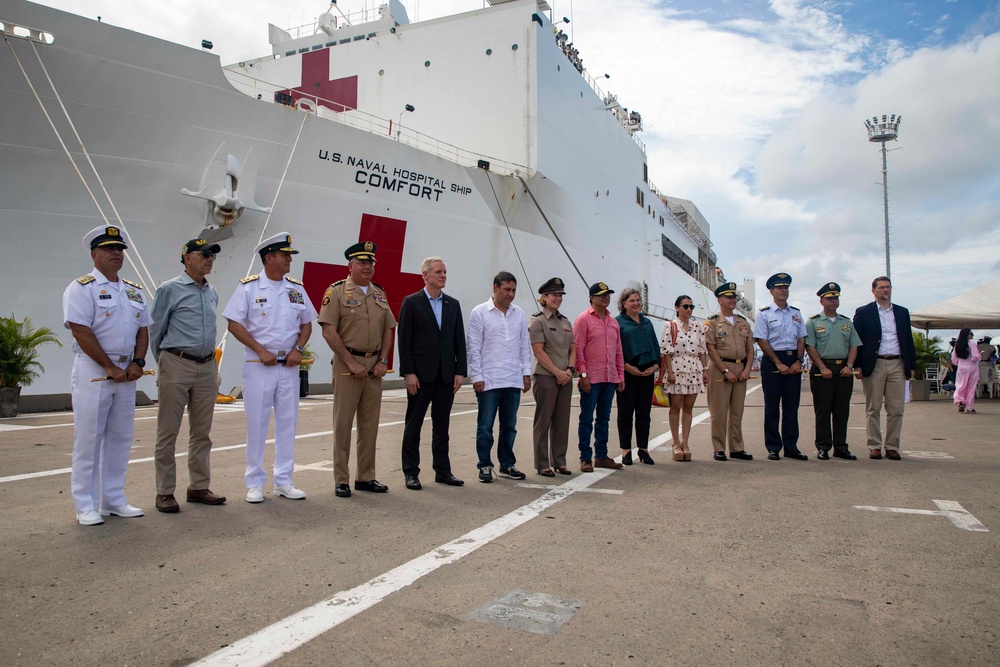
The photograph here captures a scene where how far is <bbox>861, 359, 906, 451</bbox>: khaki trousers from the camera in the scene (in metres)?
5.72

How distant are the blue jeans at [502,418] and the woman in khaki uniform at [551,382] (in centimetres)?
22

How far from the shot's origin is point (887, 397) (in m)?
5.92

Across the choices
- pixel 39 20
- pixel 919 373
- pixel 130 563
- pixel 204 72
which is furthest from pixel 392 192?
pixel 919 373

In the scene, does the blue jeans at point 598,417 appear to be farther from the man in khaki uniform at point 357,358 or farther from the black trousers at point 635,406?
the man in khaki uniform at point 357,358

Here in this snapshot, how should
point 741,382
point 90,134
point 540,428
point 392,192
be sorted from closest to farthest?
point 540,428, point 741,382, point 90,134, point 392,192

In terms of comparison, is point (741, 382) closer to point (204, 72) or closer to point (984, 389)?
point (204, 72)

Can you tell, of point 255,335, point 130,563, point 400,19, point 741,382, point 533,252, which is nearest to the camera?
point 130,563

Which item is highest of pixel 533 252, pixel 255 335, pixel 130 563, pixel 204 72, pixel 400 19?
pixel 400 19

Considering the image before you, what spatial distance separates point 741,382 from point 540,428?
203 cm

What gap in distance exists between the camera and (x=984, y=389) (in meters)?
15.3

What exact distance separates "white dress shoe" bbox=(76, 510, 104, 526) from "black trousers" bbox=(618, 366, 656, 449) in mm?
3711

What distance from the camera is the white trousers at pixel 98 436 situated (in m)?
3.29

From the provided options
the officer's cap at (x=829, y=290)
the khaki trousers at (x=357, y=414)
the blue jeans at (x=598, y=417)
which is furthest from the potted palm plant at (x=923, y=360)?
the khaki trousers at (x=357, y=414)

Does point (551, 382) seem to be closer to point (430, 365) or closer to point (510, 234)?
point (430, 365)
